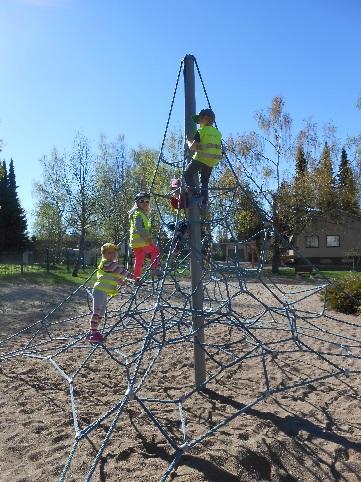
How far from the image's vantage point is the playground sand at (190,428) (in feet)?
10.9

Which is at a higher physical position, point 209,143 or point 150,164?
point 150,164

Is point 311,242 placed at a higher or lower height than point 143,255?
higher

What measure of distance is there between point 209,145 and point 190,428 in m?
2.38

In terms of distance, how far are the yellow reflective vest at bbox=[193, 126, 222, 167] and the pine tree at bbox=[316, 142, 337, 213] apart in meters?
21.2

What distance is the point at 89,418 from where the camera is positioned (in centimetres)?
426

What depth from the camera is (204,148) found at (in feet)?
14.7

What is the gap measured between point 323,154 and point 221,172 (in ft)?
21.3

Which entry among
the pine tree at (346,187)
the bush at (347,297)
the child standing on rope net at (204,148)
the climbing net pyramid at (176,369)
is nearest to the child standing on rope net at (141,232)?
the climbing net pyramid at (176,369)

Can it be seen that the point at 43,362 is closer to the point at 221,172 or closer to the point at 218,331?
the point at 218,331

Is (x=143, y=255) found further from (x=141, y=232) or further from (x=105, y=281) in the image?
(x=105, y=281)

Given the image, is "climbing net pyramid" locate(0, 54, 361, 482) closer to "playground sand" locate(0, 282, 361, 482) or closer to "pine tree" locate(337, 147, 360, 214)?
"playground sand" locate(0, 282, 361, 482)

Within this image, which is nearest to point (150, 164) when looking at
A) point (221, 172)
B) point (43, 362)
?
point (221, 172)

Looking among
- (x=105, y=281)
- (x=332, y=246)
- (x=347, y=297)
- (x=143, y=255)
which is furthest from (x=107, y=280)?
(x=332, y=246)

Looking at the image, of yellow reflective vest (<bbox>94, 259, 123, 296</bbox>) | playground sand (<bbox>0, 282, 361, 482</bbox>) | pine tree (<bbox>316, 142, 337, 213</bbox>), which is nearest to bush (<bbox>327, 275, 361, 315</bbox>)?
playground sand (<bbox>0, 282, 361, 482</bbox>)
